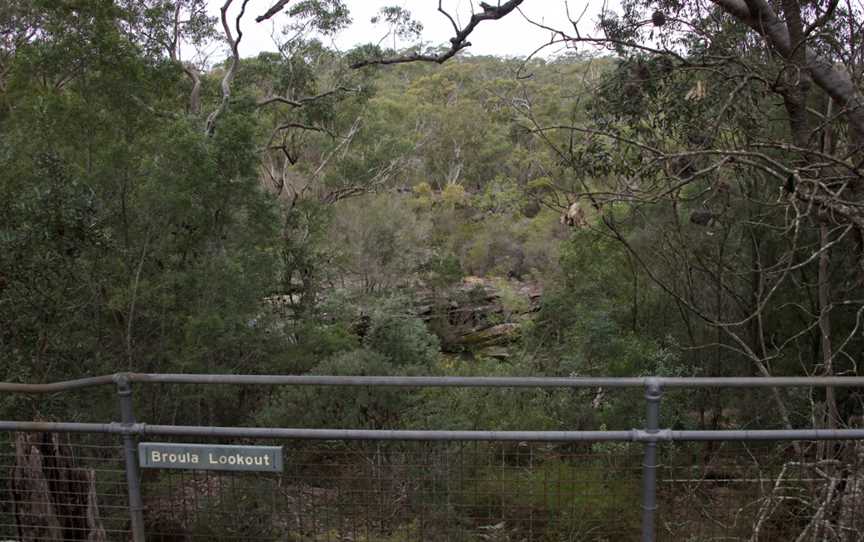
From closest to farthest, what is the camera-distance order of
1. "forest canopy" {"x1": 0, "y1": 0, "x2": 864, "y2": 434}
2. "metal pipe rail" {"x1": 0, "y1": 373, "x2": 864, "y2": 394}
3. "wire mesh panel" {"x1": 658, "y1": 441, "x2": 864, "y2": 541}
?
1. "metal pipe rail" {"x1": 0, "y1": 373, "x2": 864, "y2": 394}
2. "wire mesh panel" {"x1": 658, "y1": 441, "x2": 864, "y2": 541}
3. "forest canopy" {"x1": 0, "y1": 0, "x2": 864, "y2": 434}

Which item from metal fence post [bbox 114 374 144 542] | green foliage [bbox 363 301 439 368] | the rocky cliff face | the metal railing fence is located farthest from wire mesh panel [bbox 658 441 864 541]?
the rocky cliff face

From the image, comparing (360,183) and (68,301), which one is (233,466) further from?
(360,183)

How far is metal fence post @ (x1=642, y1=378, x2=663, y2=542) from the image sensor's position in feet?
9.17

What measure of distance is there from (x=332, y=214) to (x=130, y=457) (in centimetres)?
1789

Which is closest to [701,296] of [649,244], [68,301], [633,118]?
[649,244]

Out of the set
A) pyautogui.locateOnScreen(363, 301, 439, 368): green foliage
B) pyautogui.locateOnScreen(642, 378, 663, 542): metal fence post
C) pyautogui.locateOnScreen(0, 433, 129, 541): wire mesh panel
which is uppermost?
pyautogui.locateOnScreen(642, 378, 663, 542): metal fence post

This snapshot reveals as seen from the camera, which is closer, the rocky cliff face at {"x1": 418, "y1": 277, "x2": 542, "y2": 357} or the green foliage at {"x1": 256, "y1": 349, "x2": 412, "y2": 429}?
the green foliage at {"x1": 256, "y1": 349, "x2": 412, "y2": 429}

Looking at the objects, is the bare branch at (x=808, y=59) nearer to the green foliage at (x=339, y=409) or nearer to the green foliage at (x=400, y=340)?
the green foliage at (x=339, y=409)

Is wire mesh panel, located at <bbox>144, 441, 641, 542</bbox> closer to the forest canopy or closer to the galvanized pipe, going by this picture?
the galvanized pipe

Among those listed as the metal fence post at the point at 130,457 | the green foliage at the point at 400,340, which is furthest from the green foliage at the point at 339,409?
the metal fence post at the point at 130,457

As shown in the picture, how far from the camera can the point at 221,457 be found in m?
2.90

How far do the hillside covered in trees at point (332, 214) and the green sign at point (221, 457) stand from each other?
12.1ft

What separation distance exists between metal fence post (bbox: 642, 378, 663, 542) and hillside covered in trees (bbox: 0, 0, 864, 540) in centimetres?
262

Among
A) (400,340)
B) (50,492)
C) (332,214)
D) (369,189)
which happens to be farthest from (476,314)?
(50,492)
